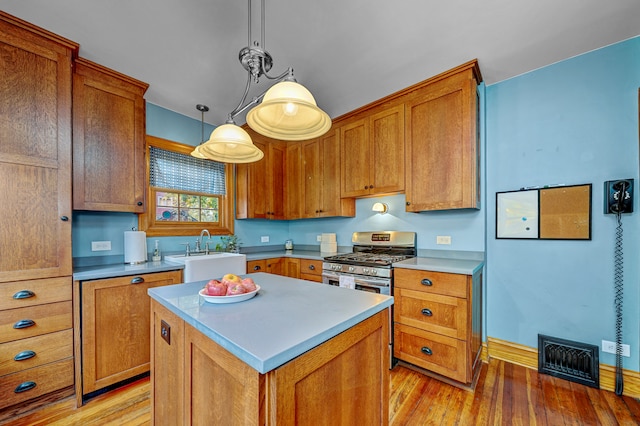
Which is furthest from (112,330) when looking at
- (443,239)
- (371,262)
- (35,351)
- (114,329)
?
(443,239)

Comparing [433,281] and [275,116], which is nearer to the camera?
[275,116]

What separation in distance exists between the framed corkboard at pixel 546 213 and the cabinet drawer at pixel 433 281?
2.74 feet

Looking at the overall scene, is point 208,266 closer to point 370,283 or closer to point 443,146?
point 370,283

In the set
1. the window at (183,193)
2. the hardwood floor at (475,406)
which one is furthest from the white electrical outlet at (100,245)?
the hardwood floor at (475,406)

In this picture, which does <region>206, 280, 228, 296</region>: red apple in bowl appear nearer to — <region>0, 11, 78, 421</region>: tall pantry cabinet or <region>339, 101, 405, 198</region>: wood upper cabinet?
<region>0, 11, 78, 421</region>: tall pantry cabinet

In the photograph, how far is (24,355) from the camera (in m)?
1.70

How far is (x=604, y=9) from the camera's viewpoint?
64.0 inches

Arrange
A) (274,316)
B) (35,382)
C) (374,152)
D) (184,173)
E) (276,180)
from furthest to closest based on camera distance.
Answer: (276,180) < (184,173) < (374,152) < (35,382) < (274,316)

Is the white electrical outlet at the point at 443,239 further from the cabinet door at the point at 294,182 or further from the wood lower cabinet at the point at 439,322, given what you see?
the cabinet door at the point at 294,182

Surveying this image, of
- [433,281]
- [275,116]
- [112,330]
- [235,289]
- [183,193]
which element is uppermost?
[275,116]

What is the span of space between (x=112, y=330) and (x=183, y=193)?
1586mm

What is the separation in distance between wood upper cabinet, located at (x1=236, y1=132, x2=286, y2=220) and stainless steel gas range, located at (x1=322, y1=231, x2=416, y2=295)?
1226 mm

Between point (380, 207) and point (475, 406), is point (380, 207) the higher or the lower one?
the higher one

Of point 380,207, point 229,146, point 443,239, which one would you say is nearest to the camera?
point 229,146
